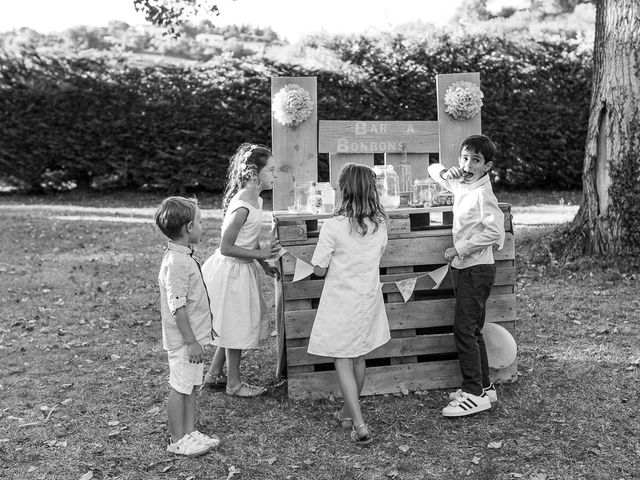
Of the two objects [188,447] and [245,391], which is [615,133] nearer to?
[245,391]

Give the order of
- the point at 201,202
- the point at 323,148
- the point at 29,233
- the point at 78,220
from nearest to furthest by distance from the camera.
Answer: the point at 323,148 → the point at 29,233 → the point at 78,220 → the point at 201,202

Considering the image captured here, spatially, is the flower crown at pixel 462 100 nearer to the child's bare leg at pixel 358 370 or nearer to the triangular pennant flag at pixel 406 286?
the triangular pennant flag at pixel 406 286

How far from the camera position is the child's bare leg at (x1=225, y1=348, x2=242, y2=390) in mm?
4875

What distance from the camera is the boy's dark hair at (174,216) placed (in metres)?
3.91

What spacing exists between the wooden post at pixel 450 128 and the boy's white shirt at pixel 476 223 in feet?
2.72

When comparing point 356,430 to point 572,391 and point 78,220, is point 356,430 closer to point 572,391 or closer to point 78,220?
point 572,391

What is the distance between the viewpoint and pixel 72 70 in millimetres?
14617

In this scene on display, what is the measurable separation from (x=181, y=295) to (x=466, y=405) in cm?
185

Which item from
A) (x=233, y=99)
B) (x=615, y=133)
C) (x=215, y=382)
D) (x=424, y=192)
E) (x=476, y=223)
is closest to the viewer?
Answer: (x=476, y=223)

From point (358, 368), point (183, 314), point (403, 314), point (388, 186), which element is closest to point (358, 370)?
point (358, 368)

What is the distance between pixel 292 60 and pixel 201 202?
10.7 feet

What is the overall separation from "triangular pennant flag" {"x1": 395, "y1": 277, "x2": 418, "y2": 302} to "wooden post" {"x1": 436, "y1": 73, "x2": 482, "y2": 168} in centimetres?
109

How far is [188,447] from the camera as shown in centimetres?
407

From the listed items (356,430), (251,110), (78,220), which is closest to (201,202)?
(251,110)
